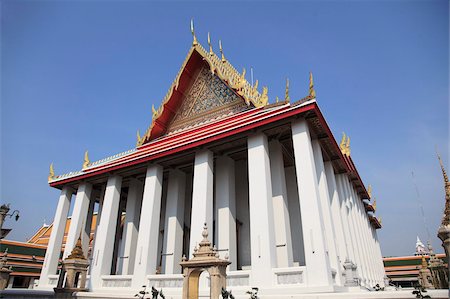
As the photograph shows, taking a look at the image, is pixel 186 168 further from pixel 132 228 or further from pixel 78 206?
pixel 78 206

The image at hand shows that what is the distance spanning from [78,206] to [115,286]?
4996mm

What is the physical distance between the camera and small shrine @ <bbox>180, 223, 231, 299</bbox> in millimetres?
6773

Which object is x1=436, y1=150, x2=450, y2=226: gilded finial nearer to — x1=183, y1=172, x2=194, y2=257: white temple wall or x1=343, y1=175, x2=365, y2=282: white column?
x1=343, y1=175, x2=365, y2=282: white column

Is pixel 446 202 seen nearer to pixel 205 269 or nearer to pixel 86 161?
pixel 205 269

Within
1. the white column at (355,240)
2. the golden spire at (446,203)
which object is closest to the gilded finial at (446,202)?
the golden spire at (446,203)

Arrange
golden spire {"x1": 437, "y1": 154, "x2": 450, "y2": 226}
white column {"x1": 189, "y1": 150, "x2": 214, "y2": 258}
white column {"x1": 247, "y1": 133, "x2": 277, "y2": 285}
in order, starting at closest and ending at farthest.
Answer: golden spire {"x1": 437, "y1": 154, "x2": 450, "y2": 226} < white column {"x1": 247, "y1": 133, "x2": 277, "y2": 285} < white column {"x1": 189, "y1": 150, "x2": 214, "y2": 258}

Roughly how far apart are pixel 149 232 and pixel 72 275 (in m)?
2.91

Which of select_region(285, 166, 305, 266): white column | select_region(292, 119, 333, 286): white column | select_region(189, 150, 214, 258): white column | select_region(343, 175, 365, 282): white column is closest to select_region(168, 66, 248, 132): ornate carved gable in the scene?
select_region(189, 150, 214, 258): white column

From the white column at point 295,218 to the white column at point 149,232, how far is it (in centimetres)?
531

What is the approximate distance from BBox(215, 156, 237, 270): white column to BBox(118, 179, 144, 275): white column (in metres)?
4.82

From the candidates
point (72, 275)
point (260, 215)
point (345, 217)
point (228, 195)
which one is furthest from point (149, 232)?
point (345, 217)

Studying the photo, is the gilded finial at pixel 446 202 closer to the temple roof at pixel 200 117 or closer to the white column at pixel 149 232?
the temple roof at pixel 200 117

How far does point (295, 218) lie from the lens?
12.3 meters

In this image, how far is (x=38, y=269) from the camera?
65.8ft
